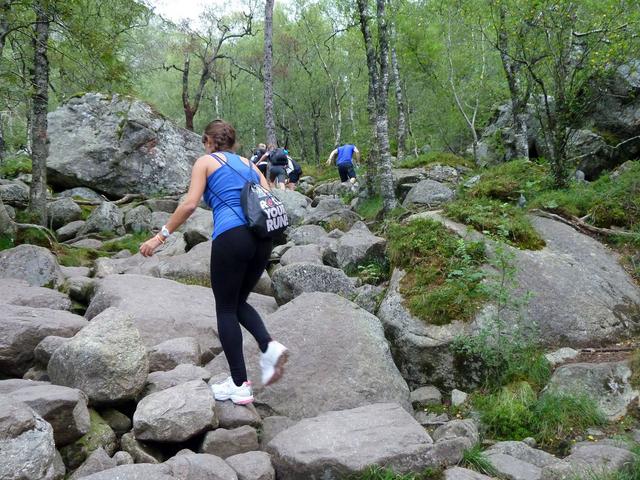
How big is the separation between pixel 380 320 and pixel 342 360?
1.16 metres

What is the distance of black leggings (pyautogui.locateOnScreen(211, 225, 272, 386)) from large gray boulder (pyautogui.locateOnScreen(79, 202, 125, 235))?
1031 cm

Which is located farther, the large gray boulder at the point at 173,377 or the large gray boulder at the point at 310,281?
the large gray boulder at the point at 310,281

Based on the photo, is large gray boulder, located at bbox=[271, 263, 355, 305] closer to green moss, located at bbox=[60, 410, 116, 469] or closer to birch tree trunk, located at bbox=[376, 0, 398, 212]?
green moss, located at bbox=[60, 410, 116, 469]

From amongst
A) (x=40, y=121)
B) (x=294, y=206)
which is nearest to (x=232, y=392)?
(x=294, y=206)

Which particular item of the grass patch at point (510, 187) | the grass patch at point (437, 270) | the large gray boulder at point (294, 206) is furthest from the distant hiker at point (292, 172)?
the grass patch at point (437, 270)

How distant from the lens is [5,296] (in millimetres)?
6637

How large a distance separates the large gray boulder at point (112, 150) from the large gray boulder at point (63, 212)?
244cm

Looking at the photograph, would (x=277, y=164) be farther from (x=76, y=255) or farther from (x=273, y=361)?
(x=273, y=361)

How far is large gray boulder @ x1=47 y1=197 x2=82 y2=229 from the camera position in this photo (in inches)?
561

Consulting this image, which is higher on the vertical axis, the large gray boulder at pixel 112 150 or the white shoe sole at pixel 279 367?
the large gray boulder at pixel 112 150

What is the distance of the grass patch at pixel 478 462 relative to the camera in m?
3.94

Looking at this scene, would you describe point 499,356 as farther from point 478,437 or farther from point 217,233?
point 217,233

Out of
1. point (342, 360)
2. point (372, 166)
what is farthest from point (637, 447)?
point (372, 166)

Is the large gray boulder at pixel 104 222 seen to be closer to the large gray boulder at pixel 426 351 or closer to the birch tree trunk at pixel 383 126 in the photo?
the birch tree trunk at pixel 383 126
